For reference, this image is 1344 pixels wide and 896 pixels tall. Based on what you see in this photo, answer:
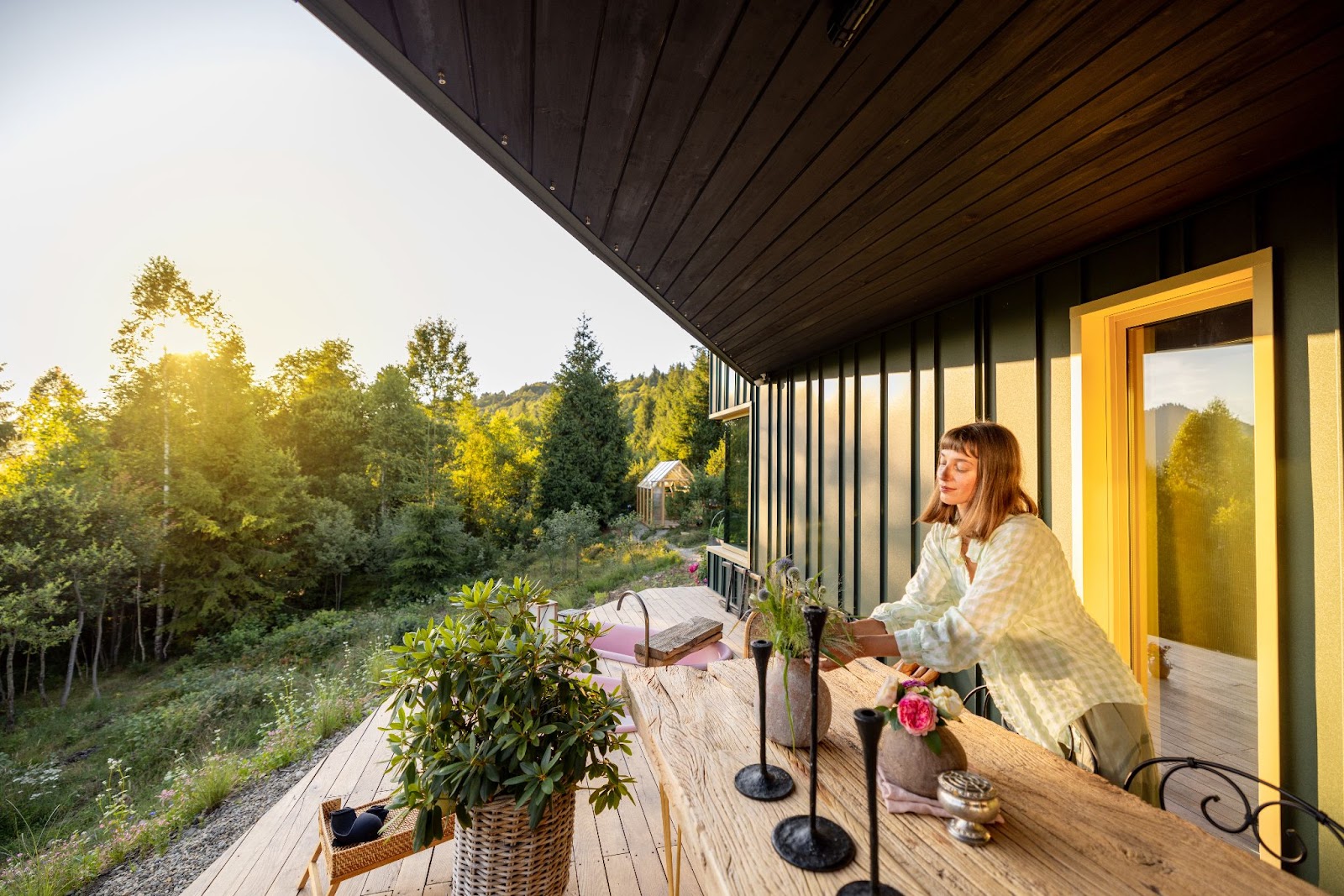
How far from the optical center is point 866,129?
4.77 ft

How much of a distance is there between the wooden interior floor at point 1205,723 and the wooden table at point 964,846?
107 centimetres

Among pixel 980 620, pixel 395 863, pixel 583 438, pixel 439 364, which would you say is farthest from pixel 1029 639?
pixel 439 364

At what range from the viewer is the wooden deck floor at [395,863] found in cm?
203

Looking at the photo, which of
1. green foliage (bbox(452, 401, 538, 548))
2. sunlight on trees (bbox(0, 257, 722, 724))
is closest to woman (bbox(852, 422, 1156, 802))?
sunlight on trees (bbox(0, 257, 722, 724))

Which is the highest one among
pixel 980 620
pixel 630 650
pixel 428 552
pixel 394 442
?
pixel 394 442

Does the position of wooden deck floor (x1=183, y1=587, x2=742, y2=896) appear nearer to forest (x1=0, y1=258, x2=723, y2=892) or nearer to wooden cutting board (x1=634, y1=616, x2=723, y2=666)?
wooden cutting board (x1=634, y1=616, x2=723, y2=666)

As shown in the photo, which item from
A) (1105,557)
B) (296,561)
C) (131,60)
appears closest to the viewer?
(1105,557)

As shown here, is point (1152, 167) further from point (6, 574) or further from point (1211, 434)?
point (6, 574)

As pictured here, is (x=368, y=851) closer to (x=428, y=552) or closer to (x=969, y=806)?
(x=969, y=806)

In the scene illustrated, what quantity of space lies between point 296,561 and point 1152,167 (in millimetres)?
14605

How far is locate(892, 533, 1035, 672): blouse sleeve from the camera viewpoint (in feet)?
4.06

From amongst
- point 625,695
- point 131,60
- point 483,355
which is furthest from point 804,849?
point 483,355

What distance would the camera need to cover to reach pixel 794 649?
1.22m

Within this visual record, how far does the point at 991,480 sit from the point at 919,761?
0.80 m
